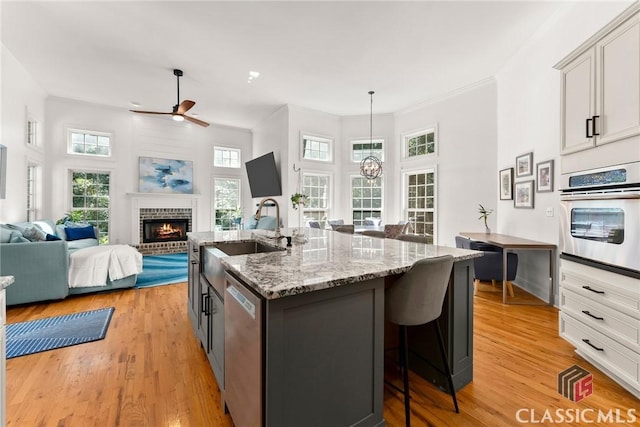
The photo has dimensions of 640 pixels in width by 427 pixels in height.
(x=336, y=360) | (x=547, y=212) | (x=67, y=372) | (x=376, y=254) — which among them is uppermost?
(x=547, y=212)

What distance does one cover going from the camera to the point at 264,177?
23.2ft

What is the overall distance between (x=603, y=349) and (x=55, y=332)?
4496mm

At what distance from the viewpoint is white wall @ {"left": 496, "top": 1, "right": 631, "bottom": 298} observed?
121 inches

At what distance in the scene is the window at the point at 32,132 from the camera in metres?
5.14

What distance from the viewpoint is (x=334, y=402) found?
1.27 meters

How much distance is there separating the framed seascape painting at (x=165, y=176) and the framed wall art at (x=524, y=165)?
7217 mm

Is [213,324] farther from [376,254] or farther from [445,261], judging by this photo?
[445,261]

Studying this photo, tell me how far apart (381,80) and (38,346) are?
5.75 meters

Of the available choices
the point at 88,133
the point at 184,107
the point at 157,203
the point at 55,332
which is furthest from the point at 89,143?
the point at 55,332

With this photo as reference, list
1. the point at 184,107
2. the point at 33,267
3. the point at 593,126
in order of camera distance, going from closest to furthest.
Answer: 1. the point at 593,126
2. the point at 33,267
3. the point at 184,107

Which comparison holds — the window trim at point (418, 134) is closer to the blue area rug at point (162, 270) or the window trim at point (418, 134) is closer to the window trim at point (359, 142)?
the window trim at point (359, 142)

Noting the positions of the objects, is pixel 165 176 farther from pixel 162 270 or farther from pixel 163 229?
pixel 162 270

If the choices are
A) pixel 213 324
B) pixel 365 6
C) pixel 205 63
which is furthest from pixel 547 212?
pixel 205 63

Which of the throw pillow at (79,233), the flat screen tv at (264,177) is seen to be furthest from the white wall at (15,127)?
the flat screen tv at (264,177)
